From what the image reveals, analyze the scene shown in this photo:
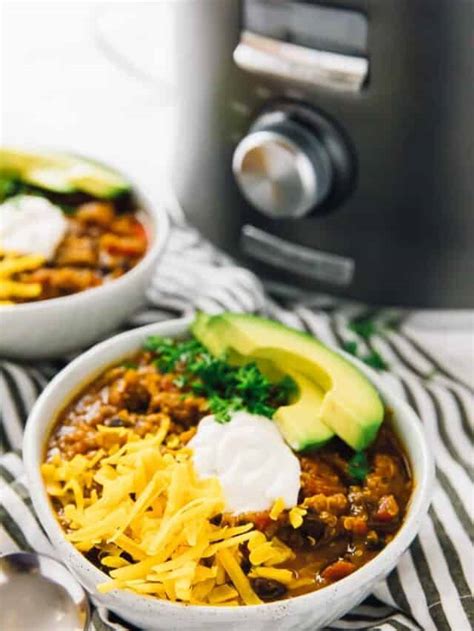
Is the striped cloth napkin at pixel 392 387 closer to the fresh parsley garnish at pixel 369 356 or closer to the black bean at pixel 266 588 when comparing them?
the fresh parsley garnish at pixel 369 356

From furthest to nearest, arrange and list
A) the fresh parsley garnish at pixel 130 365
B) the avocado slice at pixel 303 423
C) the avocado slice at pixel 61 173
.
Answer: the avocado slice at pixel 61 173 → the fresh parsley garnish at pixel 130 365 → the avocado slice at pixel 303 423

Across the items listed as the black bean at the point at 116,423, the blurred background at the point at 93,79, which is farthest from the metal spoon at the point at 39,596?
the blurred background at the point at 93,79

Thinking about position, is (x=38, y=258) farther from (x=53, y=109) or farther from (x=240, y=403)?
(x=53, y=109)

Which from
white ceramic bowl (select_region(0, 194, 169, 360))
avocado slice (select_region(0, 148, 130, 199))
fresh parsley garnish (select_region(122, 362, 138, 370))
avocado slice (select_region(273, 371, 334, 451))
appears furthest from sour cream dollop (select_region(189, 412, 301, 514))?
avocado slice (select_region(0, 148, 130, 199))

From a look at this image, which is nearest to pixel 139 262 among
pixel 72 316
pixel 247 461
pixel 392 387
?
pixel 72 316

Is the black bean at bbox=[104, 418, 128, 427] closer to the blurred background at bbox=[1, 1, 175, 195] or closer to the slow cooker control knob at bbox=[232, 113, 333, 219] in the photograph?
the slow cooker control knob at bbox=[232, 113, 333, 219]

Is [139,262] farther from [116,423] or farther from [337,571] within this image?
[337,571]
